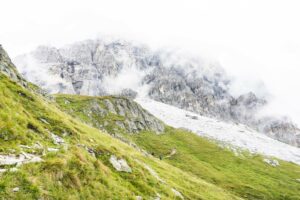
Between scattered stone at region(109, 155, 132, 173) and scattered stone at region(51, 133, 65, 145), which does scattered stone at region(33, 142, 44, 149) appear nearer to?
scattered stone at region(51, 133, 65, 145)

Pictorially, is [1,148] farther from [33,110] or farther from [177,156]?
[177,156]

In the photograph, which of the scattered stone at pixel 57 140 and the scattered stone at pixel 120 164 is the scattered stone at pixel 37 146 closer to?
the scattered stone at pixel 57 140

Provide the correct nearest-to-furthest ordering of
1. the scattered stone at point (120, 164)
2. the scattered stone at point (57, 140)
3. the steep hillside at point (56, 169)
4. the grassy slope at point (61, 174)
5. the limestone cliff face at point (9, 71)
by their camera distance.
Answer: the grassy slope at point (61, 174)
the steep hillside at point (56, 169)
the scattered stone at point (120, 164)
the scattered stone at point (57, 140)
the limestone cliff face at point (9, 71)

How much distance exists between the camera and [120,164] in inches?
1184

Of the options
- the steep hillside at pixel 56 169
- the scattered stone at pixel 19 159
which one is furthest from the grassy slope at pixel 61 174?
the scattered stone at pixel 19 159

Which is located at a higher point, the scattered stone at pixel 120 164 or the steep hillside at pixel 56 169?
the steep hillside at pixel 56 169

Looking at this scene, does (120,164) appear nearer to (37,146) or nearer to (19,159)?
(37,146)

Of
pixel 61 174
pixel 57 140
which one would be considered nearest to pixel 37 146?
pixel 57 140

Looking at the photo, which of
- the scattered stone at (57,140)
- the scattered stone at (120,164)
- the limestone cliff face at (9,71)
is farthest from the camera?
the limestone cliff face at (9,71)

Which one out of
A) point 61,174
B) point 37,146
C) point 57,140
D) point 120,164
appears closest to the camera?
point 61,174

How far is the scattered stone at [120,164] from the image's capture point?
96.4ft

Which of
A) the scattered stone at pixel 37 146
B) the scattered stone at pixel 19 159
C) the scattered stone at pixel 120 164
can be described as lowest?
the scattered stone at pixel 120 164

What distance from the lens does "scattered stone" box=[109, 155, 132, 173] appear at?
29.4 meters

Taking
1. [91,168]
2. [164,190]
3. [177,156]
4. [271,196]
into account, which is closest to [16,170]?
[91,168]
